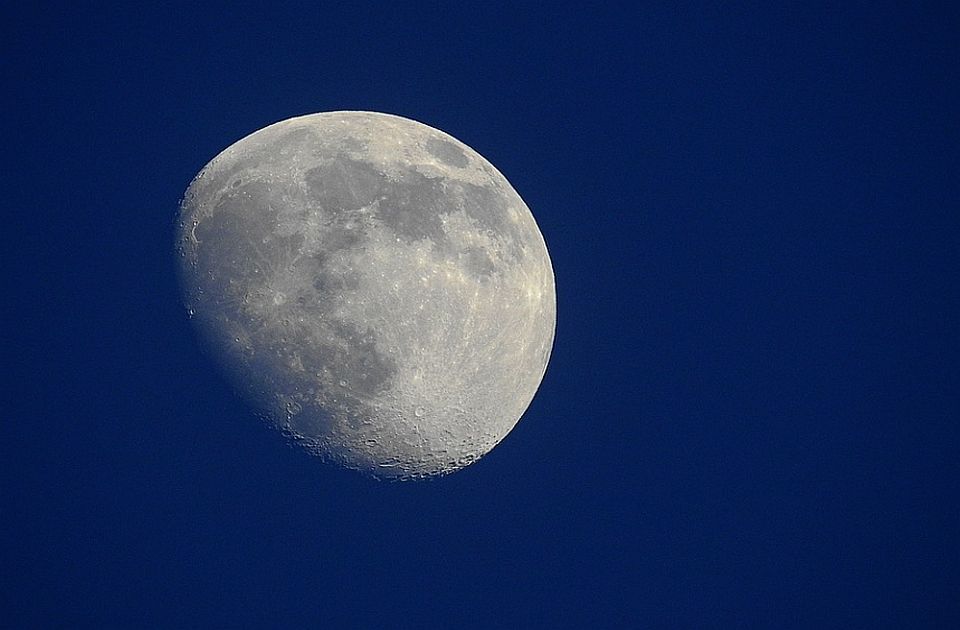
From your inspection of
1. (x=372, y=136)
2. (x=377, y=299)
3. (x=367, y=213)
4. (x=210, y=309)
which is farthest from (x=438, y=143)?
(x=210, y=309)

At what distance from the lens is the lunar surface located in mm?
6730

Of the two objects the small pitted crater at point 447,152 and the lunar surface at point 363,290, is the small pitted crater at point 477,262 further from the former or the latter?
the small pitted crater at point 447,152

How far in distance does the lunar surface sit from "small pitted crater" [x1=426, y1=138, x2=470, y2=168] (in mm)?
31

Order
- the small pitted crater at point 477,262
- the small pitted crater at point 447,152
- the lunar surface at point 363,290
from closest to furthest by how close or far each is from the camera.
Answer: the lunar surface at point 363,290, the small pitted crater at point 477,262, the small pitted crater at point 447,152

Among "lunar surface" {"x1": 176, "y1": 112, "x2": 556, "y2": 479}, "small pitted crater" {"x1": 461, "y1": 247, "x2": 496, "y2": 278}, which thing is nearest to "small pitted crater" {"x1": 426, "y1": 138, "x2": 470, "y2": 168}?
"lunar surface" {"x1": 176, "y1": 112, "x2": 556, "y2": 479}

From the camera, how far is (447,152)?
7.75 metres

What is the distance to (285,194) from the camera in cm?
693

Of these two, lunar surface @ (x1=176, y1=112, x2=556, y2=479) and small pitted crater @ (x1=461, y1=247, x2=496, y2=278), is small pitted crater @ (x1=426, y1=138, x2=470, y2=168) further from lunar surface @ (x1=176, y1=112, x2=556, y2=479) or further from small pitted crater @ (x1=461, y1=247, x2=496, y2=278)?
small pitted crater @ (x1=461, y1=247, x2=496, y2=278)

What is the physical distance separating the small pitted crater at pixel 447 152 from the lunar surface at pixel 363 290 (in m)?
0.03

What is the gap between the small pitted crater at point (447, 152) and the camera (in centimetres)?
762

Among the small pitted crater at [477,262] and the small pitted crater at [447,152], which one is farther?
the small pitted crater at [447,152]

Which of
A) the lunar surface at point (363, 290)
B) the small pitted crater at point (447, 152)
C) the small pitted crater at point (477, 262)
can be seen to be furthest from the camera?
the small pitted crater at point (447, 152)

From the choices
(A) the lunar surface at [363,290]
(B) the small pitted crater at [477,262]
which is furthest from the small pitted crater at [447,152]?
(B) the small pitted crater at [477,262]

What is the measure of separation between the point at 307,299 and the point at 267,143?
161 cm
